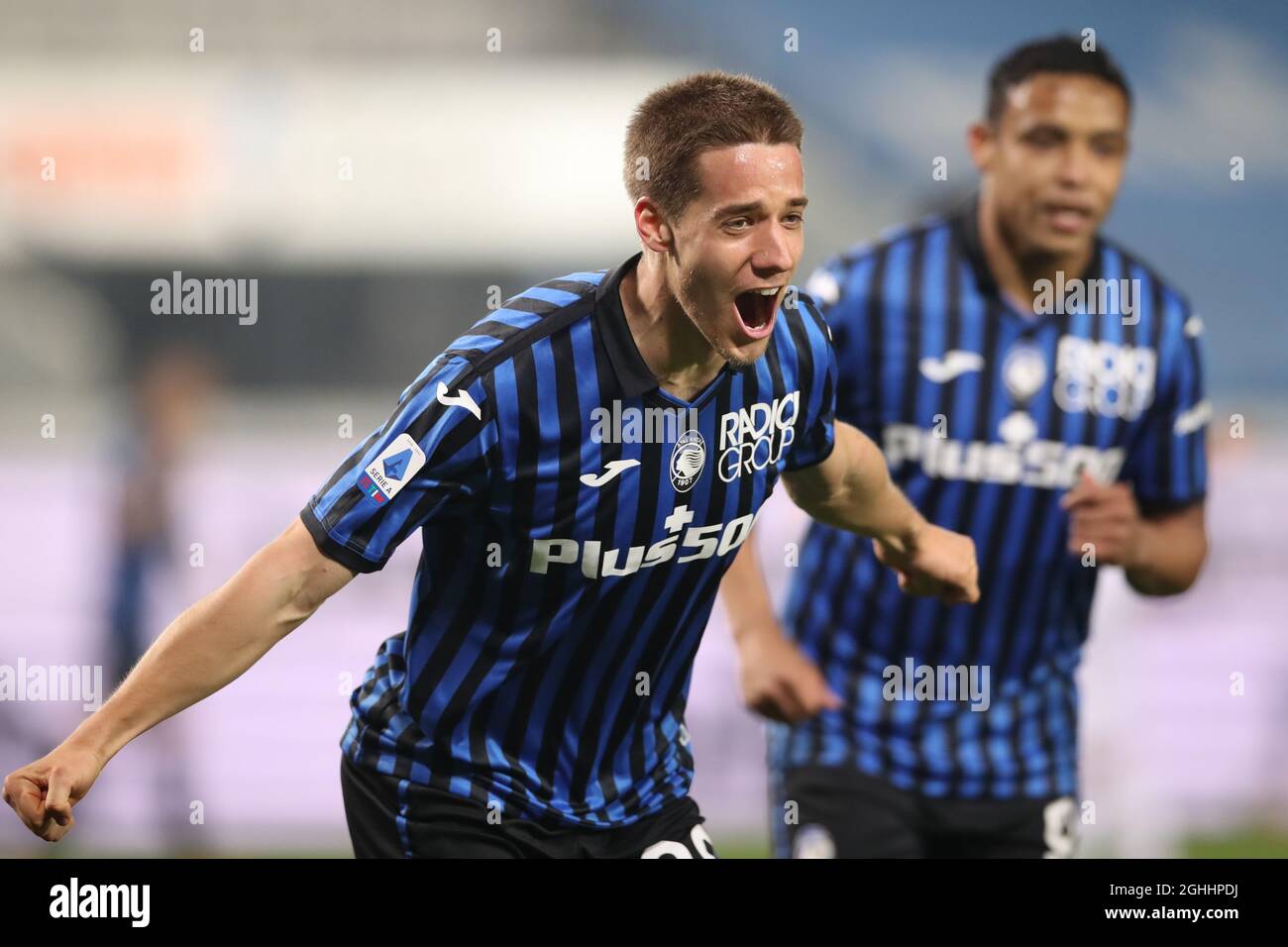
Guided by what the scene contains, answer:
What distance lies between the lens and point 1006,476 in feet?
13.4

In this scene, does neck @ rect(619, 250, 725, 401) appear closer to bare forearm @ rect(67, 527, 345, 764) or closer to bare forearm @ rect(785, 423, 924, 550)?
bare forearm @ rect(785, 423, 924, 550)

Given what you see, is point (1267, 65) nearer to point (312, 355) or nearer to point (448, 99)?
point (448, 99)

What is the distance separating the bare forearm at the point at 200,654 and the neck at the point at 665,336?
76cm

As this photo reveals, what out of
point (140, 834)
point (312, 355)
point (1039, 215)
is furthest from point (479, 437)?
point (312, 355)

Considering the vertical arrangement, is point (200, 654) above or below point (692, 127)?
below

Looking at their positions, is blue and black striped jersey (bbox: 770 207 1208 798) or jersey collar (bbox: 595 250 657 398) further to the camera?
blue and black striped jersey (bbox: 770 207 1208 798)

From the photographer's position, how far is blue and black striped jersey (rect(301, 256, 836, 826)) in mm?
2668

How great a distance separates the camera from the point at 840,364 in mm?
4016

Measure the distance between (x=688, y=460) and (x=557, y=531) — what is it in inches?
10.9

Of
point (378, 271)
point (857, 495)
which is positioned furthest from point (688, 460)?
point (378, 271)

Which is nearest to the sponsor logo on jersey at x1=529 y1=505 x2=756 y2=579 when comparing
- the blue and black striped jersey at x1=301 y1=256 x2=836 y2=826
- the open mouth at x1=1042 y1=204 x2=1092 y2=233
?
the blue and black striped jersey at x1=301 y1=256 x2=836 y2=826

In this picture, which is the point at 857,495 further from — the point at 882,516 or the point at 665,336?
the point at 665,336

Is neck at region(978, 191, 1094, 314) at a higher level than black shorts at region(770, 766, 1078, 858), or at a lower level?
higher

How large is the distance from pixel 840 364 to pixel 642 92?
531 cm
